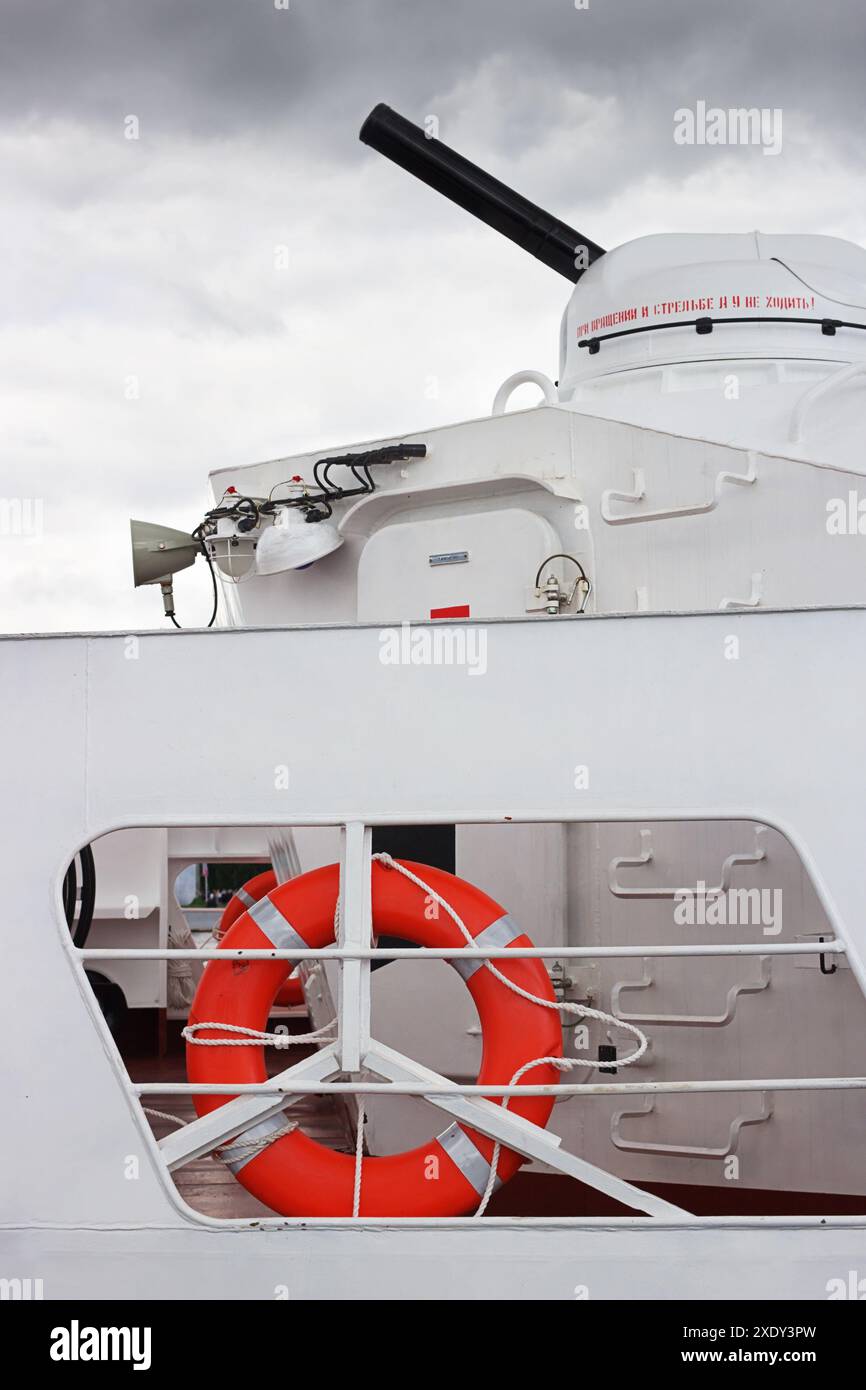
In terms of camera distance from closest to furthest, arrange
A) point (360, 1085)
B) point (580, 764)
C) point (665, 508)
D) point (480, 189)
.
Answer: point (360, 1085) → point (580, 764) → point (665, 508) → point (480, 189)

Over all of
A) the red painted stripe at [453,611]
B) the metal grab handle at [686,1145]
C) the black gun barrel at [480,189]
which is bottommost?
the metal grab handle at [686,1145]

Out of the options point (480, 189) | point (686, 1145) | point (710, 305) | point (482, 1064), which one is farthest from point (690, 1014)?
point (480, 189)

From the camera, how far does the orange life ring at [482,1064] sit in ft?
11.0

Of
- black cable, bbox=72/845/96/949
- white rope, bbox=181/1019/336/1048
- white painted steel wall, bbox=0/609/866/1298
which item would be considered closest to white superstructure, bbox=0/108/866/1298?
white painted steel wall, bbox=0/609/866/1298

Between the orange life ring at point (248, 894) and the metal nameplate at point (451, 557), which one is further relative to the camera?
the orange life ring at point (248, 894)

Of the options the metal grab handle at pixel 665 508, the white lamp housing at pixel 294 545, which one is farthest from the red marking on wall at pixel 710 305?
the white lamp housing at pixel 294 545

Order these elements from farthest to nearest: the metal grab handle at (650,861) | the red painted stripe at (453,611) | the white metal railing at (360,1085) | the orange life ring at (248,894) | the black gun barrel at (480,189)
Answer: the black gun barrel at (480,189), the orange life ring at (248,894), the red painted stripe at (453,611), the metal grab handle at (650,861), the white metal railing at (360,1085)

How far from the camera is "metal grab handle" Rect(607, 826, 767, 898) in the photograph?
393 centimetres

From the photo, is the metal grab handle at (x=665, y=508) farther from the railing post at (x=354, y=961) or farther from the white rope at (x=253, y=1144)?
the white rope at (x=253, y=1144)

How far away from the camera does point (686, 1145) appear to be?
410cm

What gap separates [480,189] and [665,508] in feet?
7.12

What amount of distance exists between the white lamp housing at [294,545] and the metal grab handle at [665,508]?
1067 mm

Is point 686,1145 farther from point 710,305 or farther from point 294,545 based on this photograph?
point 710,305
